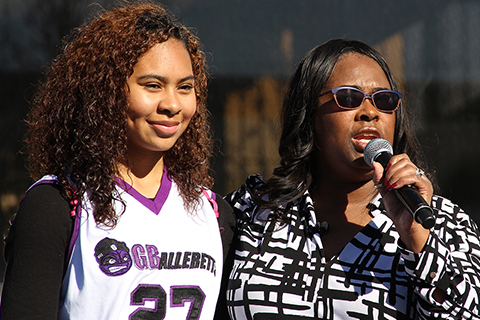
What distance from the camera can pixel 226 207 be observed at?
213 centimetres

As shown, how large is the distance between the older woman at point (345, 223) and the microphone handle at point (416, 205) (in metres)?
0.03

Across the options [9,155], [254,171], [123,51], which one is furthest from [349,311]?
[9,155]

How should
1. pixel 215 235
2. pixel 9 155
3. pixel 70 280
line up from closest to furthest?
1. pixel 70 280
2. pixel 215 235
3. pixel 9 155

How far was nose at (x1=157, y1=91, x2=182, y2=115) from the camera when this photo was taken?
5.52 feet

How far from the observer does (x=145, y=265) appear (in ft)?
5.28

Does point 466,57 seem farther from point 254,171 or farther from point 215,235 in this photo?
point 215,235

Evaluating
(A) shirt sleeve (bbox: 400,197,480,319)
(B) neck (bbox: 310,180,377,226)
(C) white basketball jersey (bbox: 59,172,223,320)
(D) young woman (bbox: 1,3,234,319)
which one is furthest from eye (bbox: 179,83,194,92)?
(A) shirt sleeve (bbox: 400,197,480,319)

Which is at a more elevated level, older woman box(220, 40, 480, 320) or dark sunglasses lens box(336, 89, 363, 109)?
dark sunglasses lens box(336, 89, 363, 109)


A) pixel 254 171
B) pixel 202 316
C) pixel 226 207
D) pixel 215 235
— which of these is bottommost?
pixel 202 316

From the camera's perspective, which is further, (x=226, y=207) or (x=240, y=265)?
(x=226, y=207)

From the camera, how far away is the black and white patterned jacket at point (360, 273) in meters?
1.55

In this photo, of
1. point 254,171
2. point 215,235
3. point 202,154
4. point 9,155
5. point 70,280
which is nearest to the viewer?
point 70,280

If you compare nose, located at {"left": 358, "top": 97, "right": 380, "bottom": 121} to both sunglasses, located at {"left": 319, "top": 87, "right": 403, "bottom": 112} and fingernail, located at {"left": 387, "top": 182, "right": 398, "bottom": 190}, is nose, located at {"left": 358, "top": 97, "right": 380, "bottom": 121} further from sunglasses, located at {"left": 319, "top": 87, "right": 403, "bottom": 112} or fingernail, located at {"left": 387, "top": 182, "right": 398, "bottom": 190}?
fingernail, located at {"left": 387, "top": 182, "right": 398, "bottom": 190}

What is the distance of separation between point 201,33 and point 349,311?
293 cm
